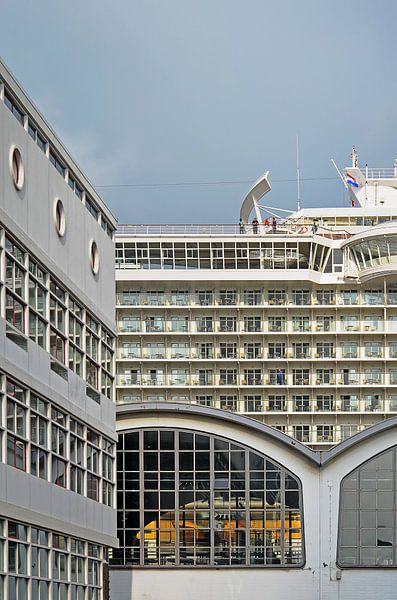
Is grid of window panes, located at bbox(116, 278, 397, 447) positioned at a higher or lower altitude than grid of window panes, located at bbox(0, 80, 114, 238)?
higher

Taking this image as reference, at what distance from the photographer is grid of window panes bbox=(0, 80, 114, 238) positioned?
29891 mm

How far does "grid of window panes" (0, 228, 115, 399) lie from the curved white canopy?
4763 centimetres

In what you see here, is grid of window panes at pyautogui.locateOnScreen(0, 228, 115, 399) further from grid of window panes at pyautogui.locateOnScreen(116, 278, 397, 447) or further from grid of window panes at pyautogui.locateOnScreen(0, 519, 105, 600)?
grid of window panes at pyautogui.locateOnScreen(116, 278, 397, 447)

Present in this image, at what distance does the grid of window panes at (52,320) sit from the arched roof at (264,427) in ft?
39.3

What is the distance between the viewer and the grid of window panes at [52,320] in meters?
29.0

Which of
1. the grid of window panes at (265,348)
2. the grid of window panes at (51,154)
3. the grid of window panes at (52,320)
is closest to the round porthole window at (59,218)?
the grid of window panes at (51,154)

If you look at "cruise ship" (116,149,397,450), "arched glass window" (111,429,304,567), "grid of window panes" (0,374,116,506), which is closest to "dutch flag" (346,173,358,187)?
"cruise ship" (116,149,397,450)

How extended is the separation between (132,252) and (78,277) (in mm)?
46122

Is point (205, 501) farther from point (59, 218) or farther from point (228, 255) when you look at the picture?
point (228, 255)

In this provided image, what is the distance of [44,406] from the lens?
31.8 metres

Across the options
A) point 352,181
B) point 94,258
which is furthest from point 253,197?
point 94,258

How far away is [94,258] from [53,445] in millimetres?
6912

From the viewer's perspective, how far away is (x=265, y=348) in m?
80.8

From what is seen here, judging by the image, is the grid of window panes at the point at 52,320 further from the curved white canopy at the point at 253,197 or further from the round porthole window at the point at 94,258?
the curved white canopy at the point at 253,197
